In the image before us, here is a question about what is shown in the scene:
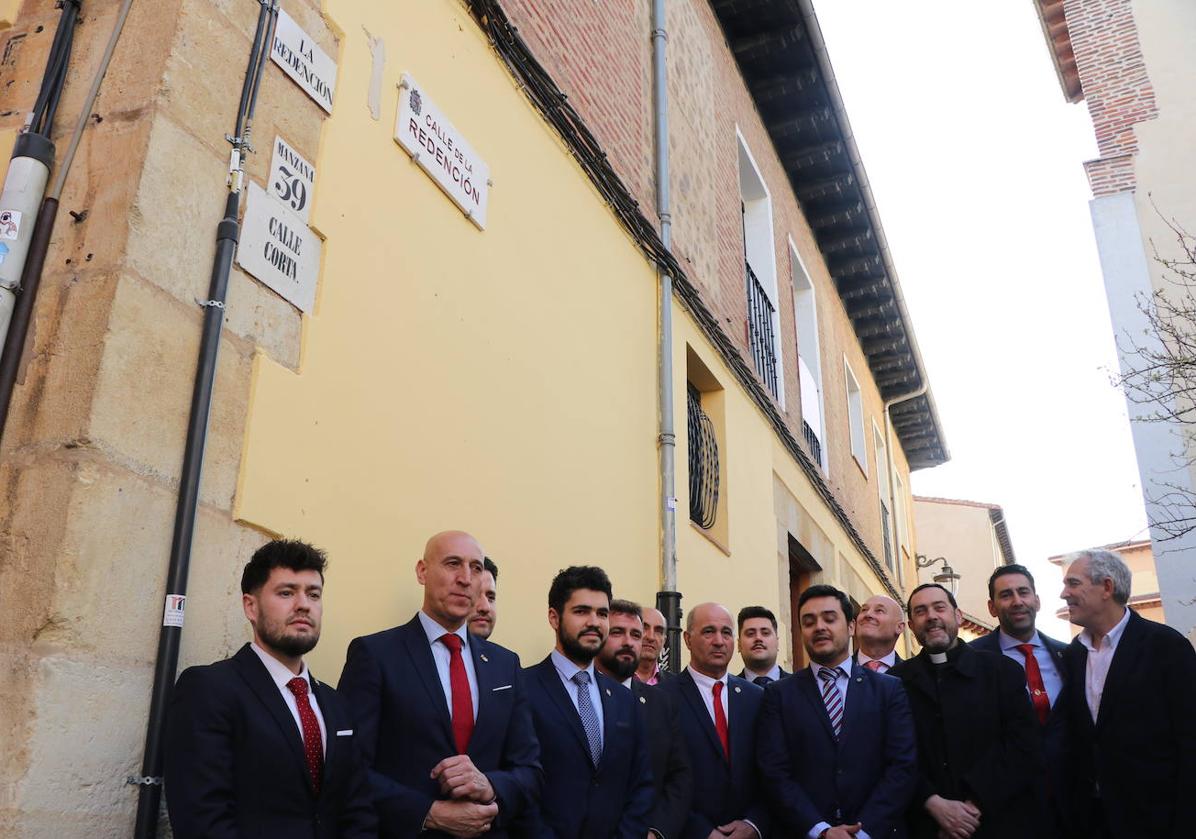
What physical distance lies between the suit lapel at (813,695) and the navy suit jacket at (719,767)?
239 millimetres

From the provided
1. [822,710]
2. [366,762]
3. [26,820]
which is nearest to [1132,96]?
[822,710]

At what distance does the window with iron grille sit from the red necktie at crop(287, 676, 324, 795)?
5017mm

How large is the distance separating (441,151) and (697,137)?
4512 mm

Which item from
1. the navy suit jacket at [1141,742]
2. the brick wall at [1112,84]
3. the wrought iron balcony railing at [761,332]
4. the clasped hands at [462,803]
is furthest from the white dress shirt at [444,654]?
the brick wall at [1112,84]

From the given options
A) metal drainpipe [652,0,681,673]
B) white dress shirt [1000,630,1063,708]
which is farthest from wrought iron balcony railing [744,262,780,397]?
white dress shirt [1000,630,1063,708]

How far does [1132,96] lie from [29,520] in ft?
42.2

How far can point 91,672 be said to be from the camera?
102 inches

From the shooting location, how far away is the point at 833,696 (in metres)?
4.25

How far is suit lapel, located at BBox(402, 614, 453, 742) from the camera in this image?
10.3 ft

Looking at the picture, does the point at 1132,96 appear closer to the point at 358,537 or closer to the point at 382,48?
the point at 382,48

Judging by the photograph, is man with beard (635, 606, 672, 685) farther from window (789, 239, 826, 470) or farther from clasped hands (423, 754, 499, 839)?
window (789, 239, 826, 470)

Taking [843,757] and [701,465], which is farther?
[701,465]

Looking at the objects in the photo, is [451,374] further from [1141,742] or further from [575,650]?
[1141,742]

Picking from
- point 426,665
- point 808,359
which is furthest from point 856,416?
point 426,665
